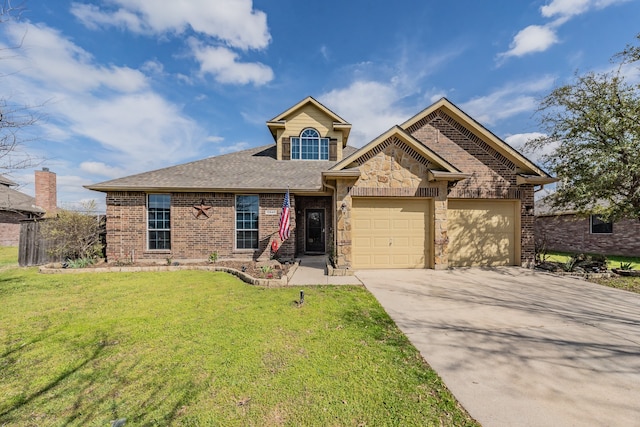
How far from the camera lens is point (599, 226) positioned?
1527 centimetres

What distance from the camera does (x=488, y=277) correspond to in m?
8.19

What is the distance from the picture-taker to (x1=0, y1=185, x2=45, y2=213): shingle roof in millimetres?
19222

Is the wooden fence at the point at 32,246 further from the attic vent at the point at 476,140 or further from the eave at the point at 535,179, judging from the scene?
the eave at the point at 535,179

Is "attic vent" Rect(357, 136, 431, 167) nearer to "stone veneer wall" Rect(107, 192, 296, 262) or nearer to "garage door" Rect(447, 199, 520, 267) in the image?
"garage door" Rect(447, 199, 520, 267)

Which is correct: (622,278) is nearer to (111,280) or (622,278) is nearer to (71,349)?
(71,349)

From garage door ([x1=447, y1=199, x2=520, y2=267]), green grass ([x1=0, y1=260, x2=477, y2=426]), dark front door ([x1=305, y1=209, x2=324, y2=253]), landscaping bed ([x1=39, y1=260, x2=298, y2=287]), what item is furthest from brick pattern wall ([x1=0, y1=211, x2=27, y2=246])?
garage door ([x1=447, y1=199, x2=520, y2=267])

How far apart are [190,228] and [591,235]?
22.3 metres

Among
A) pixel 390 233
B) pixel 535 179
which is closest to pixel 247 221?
pixel 390 233

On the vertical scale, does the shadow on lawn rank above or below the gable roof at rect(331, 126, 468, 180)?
below

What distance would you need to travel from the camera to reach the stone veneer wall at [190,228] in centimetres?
1073

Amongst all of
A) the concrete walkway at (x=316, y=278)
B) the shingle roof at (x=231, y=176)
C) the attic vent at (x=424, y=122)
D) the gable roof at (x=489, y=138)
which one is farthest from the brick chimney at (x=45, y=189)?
the gable roof at (x=489, y=138)

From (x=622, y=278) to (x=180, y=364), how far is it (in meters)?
12.4

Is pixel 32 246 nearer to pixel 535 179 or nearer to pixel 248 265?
pixel 248 265

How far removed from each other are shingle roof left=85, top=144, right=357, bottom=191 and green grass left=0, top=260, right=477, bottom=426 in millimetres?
5486
